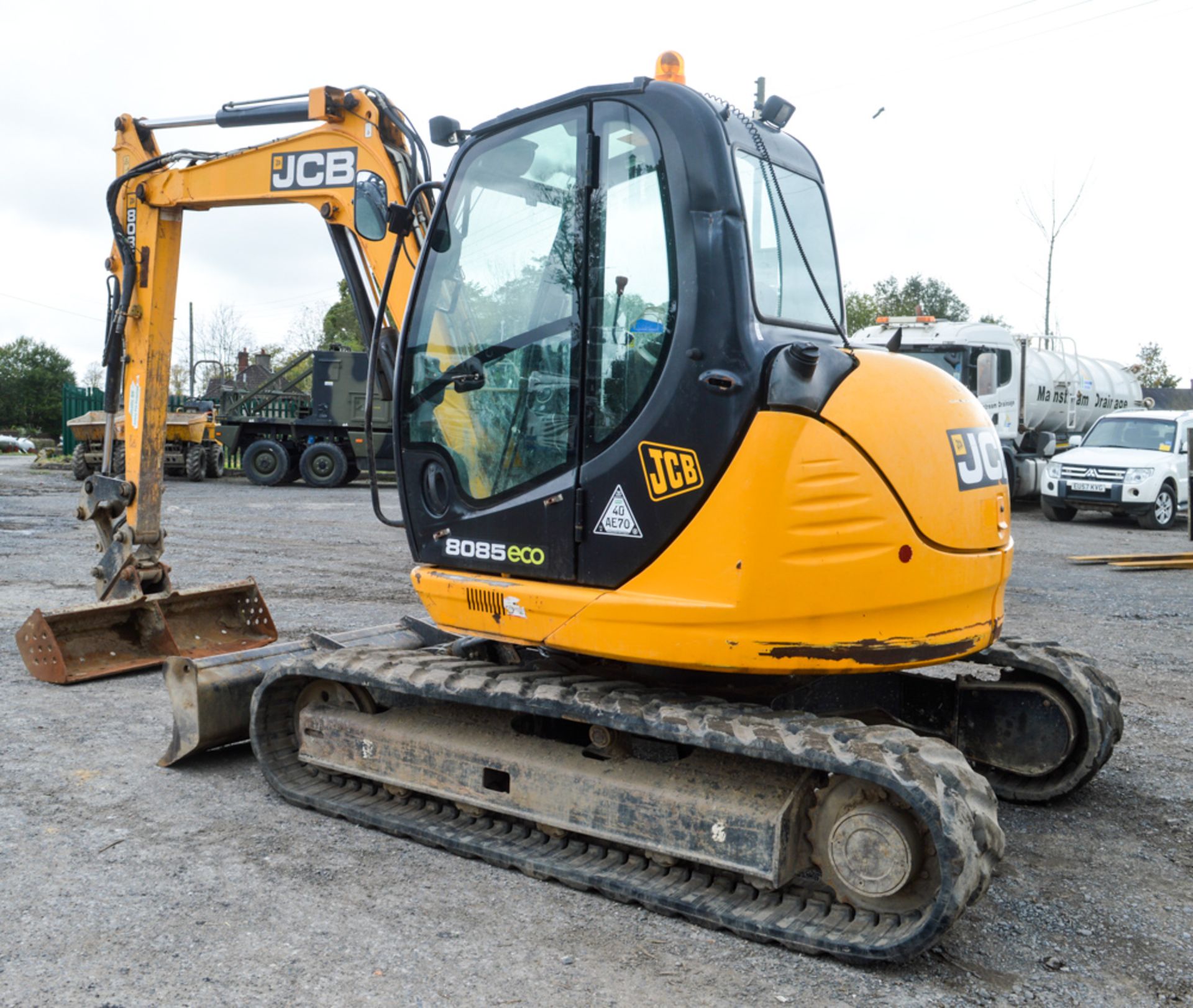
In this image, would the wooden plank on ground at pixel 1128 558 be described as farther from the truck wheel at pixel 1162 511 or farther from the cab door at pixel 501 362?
the cab door at pixel 501 362

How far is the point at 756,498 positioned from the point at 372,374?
257 cm

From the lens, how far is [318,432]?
24.2 metres

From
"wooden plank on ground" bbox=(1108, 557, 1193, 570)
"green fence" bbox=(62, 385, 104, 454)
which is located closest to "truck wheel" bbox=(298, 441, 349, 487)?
"green fence" bbox=(62, 385, 104, 454)

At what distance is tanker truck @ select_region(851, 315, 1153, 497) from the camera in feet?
59.8

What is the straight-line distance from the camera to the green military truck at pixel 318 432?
23609 mm

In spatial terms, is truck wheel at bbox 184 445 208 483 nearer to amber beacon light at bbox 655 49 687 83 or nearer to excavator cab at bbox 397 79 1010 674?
excavator cab at bbox 397 79 1010 674

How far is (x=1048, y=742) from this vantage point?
4430mm

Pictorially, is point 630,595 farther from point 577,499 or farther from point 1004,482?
point 1004,482

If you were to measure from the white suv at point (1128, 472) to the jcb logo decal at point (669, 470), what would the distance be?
15.0 meters

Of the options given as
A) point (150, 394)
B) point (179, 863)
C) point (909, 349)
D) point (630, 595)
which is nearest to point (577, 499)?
point (630, 595)

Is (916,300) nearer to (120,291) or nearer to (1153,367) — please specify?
(1153,367)

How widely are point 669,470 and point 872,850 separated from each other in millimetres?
1313

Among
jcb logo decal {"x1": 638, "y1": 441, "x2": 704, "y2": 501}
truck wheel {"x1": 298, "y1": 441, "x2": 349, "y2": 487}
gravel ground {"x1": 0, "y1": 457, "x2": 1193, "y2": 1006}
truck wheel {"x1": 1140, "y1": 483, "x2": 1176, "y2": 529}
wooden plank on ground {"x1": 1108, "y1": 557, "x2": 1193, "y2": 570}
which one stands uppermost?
jcb logo decal {"x1": 638, "y1": 441, "x2": 704, "y2": 501}

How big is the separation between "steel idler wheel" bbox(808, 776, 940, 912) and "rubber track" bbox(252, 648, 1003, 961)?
0.06 m
